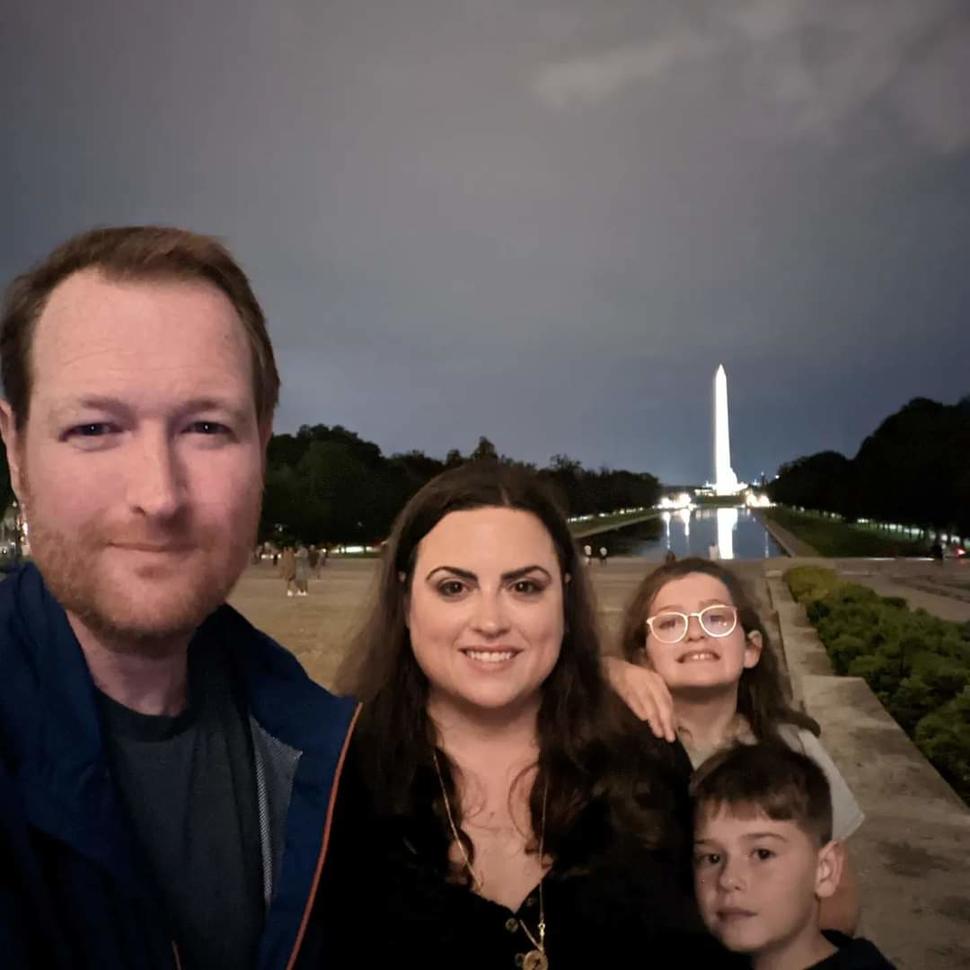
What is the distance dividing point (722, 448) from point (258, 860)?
121m

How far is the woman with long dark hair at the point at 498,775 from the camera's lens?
2.31 meters

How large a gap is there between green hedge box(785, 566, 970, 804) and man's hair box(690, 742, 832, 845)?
499 centimetres

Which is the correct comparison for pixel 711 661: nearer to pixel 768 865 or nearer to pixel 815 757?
pixel 815 757

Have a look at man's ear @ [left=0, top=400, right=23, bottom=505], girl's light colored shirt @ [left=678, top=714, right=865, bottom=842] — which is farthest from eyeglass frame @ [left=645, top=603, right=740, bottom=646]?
man's ear @ [left=0, top=400, right=23, bottom=505]

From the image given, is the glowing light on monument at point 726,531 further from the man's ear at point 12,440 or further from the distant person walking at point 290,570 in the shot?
the man's ear at point 12,440

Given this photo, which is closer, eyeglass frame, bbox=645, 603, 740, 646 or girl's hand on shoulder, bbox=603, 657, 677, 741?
girl's hand on shoulder, bbox=603, 657, 677, 741

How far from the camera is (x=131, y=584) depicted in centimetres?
161

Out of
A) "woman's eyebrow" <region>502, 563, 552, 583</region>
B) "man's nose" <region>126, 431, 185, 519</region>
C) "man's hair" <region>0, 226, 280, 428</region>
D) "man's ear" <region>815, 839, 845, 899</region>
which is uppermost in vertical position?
"man's hair" <region>0, 226, 280, 428</region>

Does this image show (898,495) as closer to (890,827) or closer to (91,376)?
(890,827)

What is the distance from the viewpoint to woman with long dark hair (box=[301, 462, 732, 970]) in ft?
7.57

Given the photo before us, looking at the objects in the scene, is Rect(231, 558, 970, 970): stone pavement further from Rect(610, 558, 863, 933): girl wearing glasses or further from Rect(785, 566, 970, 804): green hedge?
Rect(785, 566, 970, 804): green hedge

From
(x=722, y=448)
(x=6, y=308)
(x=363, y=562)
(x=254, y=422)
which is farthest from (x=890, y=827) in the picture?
(x=722, y=448)

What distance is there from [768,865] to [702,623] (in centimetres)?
106

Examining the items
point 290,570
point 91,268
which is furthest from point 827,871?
point 290,570
